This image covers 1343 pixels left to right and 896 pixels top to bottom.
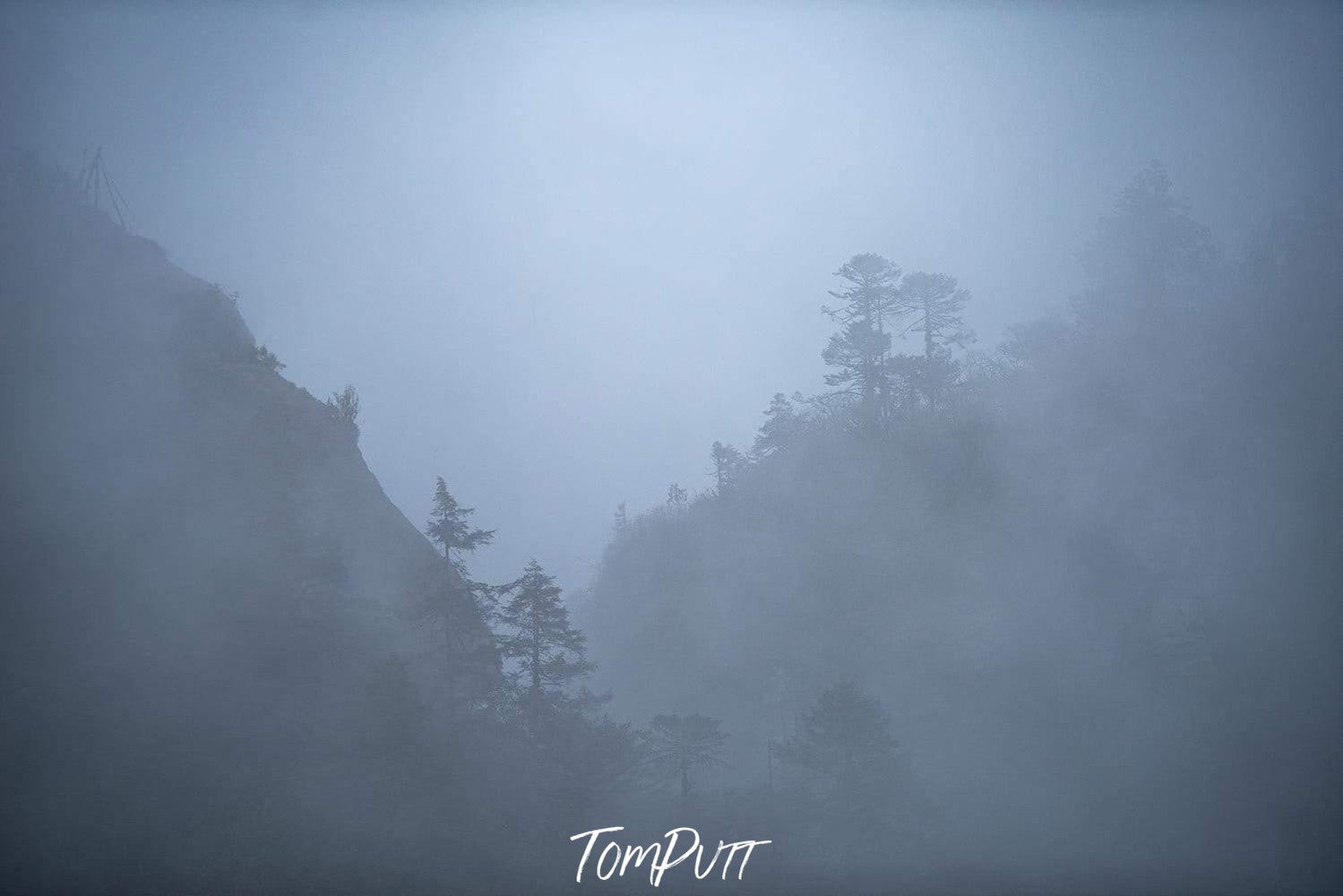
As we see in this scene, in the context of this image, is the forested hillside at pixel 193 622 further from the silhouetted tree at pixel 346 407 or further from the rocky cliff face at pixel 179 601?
the silhouetted tree at pixel 346 407

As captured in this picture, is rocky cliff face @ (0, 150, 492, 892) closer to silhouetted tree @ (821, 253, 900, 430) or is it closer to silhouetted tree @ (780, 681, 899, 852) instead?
silhouetted tree @ (780, 681, 899, 852)

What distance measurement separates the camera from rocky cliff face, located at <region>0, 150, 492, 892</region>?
20.4 meters

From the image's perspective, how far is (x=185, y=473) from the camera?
28766 mm

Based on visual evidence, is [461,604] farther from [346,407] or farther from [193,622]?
[346,407]

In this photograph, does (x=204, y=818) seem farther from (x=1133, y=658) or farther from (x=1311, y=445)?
(x=1311, y=445)

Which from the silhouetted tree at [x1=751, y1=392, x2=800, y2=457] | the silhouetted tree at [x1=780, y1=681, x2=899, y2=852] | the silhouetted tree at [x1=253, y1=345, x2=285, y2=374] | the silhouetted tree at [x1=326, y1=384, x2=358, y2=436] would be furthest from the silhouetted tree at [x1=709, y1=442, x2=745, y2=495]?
the silhouetted tree at [x1=253, y1=345, x2=285, y2=374]

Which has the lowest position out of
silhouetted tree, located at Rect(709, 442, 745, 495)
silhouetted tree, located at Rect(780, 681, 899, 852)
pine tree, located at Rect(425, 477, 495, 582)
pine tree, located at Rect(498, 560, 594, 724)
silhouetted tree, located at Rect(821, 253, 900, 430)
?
silhouetted tree, located at Rect(780, 681, 899, 852)

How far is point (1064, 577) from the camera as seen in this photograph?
3459 cm

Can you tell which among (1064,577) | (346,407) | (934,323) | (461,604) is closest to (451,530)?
(461,604)

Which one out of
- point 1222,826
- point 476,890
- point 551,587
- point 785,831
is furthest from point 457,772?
point 1222,826

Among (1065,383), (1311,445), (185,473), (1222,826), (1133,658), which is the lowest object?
(1222,826)

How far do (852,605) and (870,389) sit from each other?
15.2 meters

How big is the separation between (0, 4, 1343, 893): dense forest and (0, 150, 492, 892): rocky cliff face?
13cm

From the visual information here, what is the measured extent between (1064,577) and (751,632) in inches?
755
